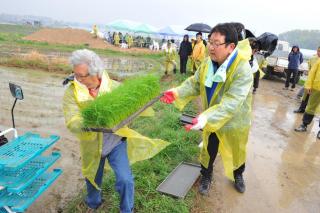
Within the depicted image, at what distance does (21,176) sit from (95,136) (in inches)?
34.5

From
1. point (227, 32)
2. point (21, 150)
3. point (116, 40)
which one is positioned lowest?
point (116, 40)

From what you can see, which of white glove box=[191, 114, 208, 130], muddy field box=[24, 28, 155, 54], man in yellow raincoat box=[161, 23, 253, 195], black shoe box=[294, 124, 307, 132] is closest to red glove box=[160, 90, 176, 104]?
man in yellow raincoat box=[161, 23, 253, 195]

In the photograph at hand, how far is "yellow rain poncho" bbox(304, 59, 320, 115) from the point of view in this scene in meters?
6.56

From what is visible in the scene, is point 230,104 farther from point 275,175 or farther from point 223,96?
point 275,175

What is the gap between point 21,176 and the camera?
9.86 ft

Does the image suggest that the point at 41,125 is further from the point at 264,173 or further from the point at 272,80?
the point at 272,80

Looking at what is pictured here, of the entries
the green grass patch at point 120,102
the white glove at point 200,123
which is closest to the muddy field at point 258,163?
the white glove at point 200,123

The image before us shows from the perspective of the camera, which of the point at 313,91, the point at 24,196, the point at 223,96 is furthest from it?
the point at 313,91

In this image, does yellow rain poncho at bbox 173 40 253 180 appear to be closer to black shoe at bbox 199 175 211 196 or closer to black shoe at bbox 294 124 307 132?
black shoe at bbox 199 175 211 196

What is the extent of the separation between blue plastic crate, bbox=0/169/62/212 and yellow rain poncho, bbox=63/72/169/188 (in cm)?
54

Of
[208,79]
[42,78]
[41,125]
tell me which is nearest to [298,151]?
[208,79]

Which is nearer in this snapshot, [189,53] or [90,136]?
[90,136]

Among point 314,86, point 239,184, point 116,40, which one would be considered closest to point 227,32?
point 239,184

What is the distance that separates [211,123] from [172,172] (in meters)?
1.42
